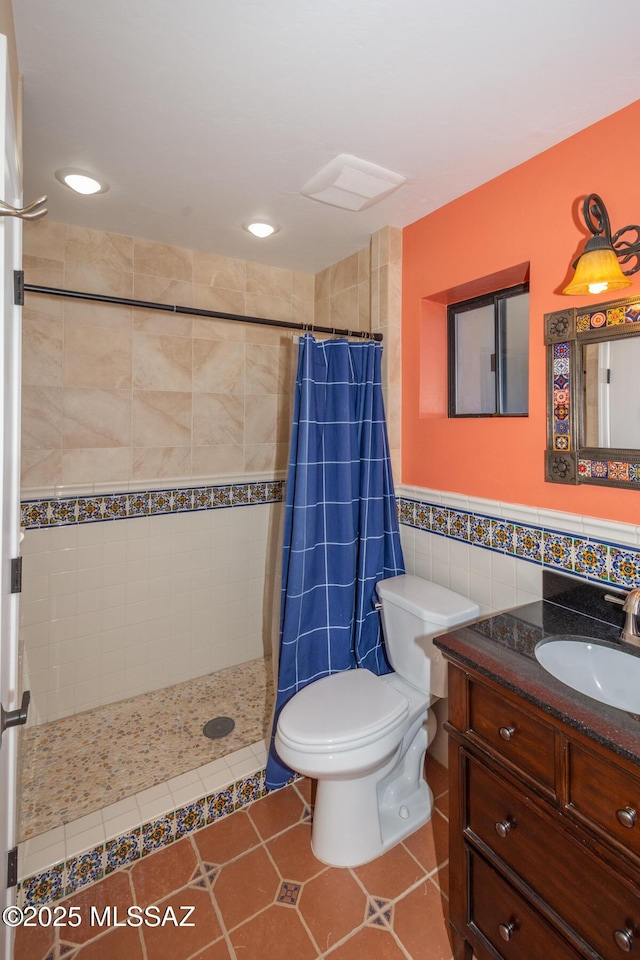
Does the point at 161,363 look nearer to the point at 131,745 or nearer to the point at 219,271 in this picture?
the point at 219,271

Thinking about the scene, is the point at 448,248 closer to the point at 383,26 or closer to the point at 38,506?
the point at 383,26

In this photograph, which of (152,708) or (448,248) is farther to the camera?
(152,708)

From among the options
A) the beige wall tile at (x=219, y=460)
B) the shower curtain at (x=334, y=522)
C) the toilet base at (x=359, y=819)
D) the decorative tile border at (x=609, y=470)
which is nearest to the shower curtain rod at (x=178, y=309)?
the shower curtain at (x=334, y=522)

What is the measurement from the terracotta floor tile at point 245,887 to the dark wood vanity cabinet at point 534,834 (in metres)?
0.57

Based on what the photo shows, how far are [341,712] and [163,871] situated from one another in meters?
0.78

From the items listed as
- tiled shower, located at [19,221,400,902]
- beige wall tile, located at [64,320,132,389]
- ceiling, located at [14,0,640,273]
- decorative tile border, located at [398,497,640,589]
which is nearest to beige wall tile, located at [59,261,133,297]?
tiled shower, located at [19,221,400,902]

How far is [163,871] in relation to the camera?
1.55m

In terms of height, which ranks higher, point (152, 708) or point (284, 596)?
point (284, 596)

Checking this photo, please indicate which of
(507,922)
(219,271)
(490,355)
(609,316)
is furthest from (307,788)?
(219,271)

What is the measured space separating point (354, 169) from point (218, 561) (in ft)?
6.43

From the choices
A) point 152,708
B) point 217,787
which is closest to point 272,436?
point 152,708

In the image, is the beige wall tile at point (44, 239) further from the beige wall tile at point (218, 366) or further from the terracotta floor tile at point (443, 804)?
the terracotta floor tile at point (443, 804)

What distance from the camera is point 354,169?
168 centimetres

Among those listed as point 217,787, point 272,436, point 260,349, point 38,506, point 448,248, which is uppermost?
point 448,248
